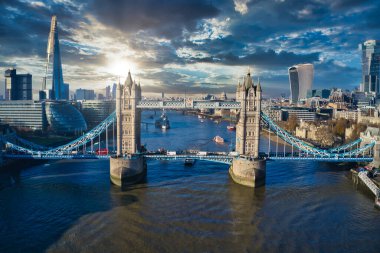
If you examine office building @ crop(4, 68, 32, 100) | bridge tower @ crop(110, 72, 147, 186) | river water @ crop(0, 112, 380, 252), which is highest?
office building @ crop(4, 68, 32, 100)

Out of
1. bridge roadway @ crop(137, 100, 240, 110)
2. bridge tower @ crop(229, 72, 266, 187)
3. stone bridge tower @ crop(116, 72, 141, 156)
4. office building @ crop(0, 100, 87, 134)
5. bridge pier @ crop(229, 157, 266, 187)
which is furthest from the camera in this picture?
office building @ crop(0, 100, 87, 134)

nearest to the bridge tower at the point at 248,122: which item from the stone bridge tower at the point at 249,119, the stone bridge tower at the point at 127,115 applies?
the stone bridge tower at the point at 249,119

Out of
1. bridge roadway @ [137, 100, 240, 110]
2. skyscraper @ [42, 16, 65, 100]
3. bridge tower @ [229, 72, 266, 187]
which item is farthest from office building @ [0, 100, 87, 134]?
bridge tower @ [229, 72, 266, 187]

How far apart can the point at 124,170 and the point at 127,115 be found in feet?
29.3

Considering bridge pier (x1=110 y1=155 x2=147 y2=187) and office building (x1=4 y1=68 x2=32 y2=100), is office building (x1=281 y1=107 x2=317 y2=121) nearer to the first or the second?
bridge pier (x1=110 y1=155 x2=147 y2=187)

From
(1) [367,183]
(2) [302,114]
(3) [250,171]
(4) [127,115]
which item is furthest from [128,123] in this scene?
(2) [302,114]

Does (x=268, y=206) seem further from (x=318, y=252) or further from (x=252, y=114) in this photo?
(x=252, y=114)

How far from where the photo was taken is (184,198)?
39.8m

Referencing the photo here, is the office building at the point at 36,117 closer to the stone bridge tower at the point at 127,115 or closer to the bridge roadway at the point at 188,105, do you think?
the stone bridge tower at the point at 127,115

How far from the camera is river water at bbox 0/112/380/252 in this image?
93.3ft

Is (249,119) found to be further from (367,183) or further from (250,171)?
(367,183)

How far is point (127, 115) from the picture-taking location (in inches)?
1905

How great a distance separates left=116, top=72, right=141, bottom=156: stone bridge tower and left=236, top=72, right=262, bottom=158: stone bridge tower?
15.8 m

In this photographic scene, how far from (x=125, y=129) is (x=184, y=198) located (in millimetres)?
14913
